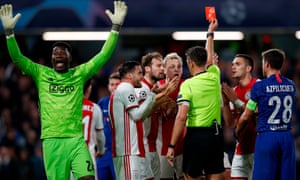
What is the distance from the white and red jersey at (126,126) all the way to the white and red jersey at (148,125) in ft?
1.03

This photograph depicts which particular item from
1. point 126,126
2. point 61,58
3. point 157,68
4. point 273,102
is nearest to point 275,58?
point 273,102

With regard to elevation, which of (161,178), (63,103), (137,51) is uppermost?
(137,51)

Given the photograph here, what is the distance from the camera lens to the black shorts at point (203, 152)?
1377cm

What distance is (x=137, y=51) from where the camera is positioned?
23781 mm

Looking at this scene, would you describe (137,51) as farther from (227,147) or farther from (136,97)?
(136,97)

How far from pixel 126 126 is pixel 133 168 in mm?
587

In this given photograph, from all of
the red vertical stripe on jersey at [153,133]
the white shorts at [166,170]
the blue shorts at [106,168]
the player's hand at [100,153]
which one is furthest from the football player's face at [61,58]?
the blue shorts at [106,168]

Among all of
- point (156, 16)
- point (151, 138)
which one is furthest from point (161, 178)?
point (156, 16)

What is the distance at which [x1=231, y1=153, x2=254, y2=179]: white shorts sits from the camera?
49.3 feet

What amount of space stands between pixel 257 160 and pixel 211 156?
618 millimetres

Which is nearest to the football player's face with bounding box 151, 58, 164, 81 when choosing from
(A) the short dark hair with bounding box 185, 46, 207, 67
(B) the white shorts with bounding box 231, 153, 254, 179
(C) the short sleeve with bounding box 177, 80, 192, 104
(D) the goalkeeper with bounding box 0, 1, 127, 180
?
(A) the short dark hair with bounding box 185, 46, 207, 67

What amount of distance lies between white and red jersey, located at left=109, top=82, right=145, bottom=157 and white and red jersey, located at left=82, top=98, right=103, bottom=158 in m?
2.04

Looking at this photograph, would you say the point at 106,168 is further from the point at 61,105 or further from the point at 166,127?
the point at 61,105

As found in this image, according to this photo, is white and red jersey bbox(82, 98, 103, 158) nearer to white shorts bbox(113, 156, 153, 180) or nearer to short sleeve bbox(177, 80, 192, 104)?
white shorts bbox(113, 156, 153, 180)
